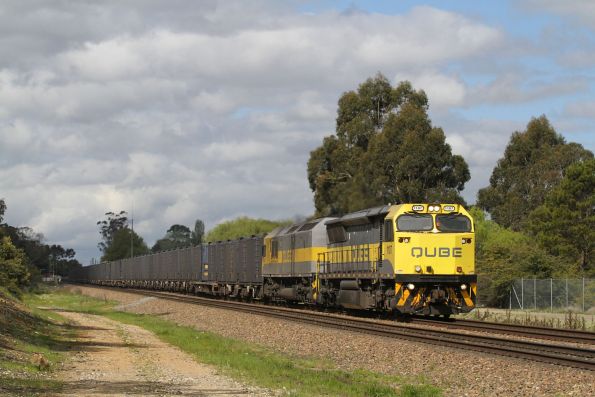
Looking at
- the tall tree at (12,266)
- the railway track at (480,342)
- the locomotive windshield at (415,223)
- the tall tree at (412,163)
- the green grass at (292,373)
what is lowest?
the green grass at (292,373)

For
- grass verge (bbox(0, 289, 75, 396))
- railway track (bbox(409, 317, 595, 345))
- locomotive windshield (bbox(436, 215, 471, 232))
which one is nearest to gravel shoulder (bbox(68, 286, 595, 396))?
railway track (bbox(409, 317, 595, 345))

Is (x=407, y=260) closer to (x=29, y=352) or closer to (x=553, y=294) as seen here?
(x=29, y=352)

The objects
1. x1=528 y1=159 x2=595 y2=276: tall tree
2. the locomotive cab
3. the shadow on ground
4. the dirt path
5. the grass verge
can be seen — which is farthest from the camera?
x1=528 y1=159 x2=595 y2=276: tall tree

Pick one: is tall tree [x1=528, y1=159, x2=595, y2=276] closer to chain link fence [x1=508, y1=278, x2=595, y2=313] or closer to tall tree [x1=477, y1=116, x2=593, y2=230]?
tall tree [x1=477, y1=116, x2=593, y2=230]

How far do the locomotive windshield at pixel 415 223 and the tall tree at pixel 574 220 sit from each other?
3755cm

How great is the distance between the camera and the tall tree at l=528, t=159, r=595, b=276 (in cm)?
6328

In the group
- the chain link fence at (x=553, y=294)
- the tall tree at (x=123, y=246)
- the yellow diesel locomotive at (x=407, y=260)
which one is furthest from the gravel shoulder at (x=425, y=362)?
the tall tree at (x=123, y=246)

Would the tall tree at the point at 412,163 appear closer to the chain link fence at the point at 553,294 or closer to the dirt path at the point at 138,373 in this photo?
the chain link fence at the point at 553,294

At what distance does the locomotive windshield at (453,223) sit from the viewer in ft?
93.2

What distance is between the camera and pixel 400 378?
54.4 ft

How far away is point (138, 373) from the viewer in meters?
16.8

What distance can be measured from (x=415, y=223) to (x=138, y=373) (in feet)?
44.8

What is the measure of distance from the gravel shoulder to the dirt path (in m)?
3.18

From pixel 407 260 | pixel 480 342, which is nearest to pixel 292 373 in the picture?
pixel 480 342
